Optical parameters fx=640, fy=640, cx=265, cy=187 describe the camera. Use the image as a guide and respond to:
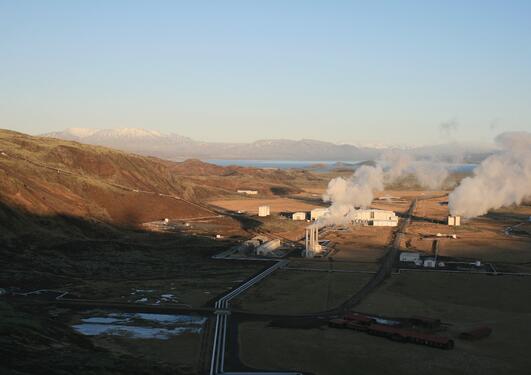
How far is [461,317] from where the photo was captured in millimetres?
39969

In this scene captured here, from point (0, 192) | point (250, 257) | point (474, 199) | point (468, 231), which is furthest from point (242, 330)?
point (474, 199)

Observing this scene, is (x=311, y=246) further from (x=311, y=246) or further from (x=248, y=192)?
(x=248, y=192)

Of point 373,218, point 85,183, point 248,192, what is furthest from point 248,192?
point 85,183

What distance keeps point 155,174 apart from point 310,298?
267ft

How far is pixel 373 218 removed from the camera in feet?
313

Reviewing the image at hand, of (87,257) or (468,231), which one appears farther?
(468,231)

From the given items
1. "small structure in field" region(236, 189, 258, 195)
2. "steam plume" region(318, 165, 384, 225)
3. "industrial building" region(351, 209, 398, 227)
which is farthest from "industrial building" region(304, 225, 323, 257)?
"small structure in field" region(236, 189, 258, 195)

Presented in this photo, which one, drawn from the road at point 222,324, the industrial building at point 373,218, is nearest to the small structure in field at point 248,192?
the industrial building at point 373,218

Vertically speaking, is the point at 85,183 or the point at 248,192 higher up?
the point at 85,183

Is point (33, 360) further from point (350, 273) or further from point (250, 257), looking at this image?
point (250, 257)

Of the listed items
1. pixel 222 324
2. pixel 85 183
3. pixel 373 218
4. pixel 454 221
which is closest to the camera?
pixel 222 324

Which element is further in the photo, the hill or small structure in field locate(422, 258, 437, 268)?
the hill

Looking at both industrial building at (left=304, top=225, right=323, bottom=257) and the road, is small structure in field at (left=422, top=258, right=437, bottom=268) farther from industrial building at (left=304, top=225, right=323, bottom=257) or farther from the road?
the road

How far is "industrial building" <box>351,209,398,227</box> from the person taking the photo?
93.3 metres
